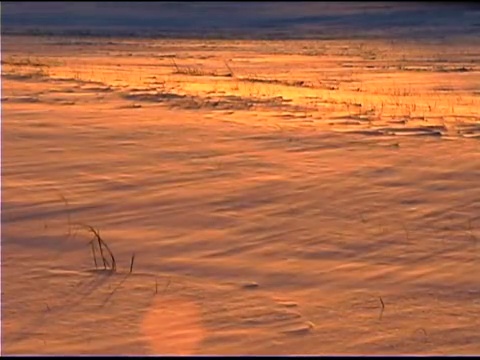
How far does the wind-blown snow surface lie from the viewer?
4328 millimetres

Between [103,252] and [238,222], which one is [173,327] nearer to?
[103,252]

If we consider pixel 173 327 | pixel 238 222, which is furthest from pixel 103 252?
pixel 173 327

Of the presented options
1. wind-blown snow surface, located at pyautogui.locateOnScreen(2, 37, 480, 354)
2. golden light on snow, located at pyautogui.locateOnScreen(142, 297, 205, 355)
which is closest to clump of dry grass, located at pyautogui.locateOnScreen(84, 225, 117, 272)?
wind-blown snow surface, located at pyautogui.locateOnScreen(2, 37, 480, 354)

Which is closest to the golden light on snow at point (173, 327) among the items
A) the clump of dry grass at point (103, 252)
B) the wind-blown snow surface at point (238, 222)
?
the wind-blown snow surface at point (238, 222)

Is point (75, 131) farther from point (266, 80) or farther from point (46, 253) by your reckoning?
point (266, 80)

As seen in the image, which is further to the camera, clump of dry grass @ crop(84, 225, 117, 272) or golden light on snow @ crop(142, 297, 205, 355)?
clump of dry grass @ crop(84, 225, 117, 272)

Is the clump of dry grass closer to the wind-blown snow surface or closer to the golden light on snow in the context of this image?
the wind-blown snow surface

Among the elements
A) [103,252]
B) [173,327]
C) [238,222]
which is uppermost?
[238,222]

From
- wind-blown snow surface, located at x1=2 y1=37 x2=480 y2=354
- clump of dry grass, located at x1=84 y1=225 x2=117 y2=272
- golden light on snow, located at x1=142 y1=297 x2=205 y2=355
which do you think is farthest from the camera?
clump of dry grass, located at x1=84 y1=225 x2=117 y2=272

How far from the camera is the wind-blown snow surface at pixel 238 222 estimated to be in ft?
14.2

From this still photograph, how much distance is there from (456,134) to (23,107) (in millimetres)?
3709

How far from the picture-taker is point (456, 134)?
8773 mm

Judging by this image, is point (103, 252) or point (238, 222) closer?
point (103, 252)

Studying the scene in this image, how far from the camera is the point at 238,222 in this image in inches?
233
